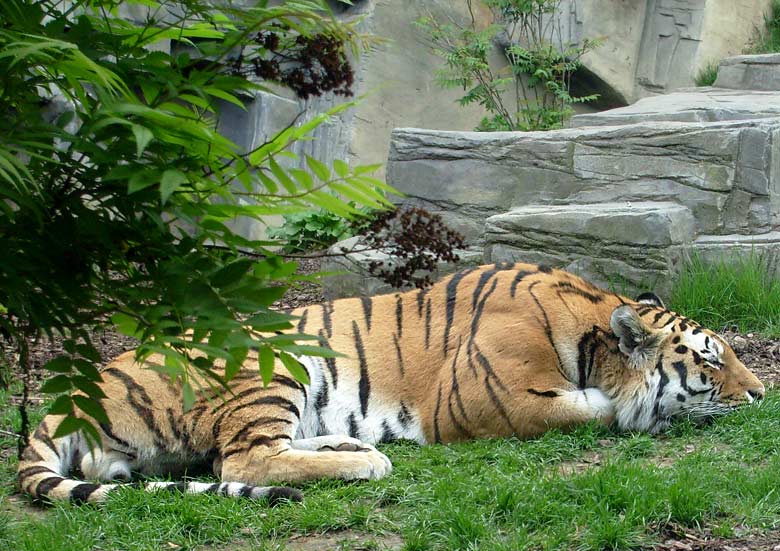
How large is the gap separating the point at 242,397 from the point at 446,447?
1047 mm

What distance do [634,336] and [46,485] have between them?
2.85m

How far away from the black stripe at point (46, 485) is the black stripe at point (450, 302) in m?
2.06

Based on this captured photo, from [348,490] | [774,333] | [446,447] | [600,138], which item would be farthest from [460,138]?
[348,490]


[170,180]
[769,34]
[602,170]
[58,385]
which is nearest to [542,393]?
[602,170]

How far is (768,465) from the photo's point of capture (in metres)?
4.21

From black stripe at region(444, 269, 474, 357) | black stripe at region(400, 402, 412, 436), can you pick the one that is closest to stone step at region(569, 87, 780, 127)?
black stripe at region(444, 269, 474, 357)

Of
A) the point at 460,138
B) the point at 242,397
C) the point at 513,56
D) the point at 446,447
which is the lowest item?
the point at 446,447

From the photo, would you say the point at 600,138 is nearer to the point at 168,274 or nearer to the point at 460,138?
the point at 460,138

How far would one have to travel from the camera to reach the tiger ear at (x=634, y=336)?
5.00m

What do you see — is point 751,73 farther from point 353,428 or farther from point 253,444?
point 253,444

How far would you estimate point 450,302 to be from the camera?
18.0 feet

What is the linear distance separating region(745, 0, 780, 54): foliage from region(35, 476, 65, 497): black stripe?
12682mm

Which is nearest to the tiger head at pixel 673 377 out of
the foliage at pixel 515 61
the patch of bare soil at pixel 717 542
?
the patch of bare soil at pixel 717 542

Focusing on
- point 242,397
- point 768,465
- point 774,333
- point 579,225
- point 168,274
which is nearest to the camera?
point 168,274
